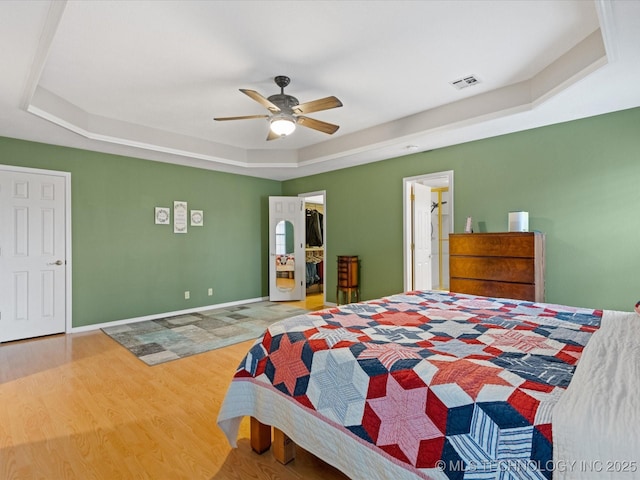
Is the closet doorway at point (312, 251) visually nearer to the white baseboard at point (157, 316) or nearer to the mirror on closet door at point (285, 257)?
the mirror on closet door at point (285, 257)

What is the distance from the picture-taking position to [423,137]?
13.9 ft

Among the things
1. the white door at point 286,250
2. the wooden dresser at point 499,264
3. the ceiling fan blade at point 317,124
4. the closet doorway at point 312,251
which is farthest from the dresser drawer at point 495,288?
the closet doorway at point 312,251

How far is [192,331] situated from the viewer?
455 cm

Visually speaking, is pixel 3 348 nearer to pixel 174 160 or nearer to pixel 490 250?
pixel 174 160

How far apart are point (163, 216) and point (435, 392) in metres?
5.18

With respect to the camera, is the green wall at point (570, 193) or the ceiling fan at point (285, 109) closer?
the ceiling fan at point (285, 109)

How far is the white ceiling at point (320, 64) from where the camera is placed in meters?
2.27

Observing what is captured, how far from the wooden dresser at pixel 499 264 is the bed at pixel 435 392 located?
4.51ft

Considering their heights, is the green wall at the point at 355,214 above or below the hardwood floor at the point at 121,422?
above

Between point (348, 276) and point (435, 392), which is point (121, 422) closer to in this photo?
point (435, 392)

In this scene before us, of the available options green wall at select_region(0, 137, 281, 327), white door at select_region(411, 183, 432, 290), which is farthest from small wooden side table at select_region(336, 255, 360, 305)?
green wall at select_region(0, 137, 281, 327)

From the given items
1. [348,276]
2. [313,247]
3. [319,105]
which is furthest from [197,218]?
[319,105]

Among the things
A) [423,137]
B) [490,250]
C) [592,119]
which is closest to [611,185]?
[592,119]

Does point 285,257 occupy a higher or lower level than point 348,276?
higher
